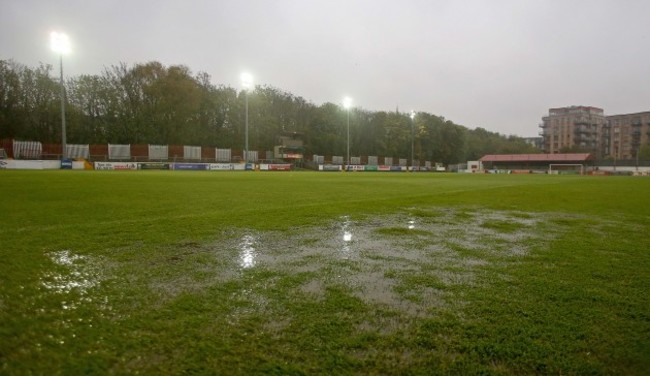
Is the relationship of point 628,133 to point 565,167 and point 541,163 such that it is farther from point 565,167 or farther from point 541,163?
point 565,167

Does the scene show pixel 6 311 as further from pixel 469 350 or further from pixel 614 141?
pixel 614 141

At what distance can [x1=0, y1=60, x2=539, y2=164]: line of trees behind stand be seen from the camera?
1867 inches

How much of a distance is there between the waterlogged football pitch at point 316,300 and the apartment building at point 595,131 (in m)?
145

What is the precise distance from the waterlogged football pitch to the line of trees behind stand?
52.6m

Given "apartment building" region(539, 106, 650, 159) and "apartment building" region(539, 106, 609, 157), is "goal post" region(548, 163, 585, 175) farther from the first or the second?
"apartment building" region(539, 106, 650, 159)

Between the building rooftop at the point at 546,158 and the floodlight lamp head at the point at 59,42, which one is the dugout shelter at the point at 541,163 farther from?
the floodlight lamp head at the point at 59,42

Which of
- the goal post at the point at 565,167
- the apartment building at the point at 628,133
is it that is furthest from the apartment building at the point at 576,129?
the goal post at the point at 565,167

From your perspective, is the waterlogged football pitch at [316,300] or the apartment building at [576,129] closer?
the waterlogged football pitch at [316,300]

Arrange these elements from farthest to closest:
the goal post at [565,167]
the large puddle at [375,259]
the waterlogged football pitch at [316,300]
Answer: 1. the goal post at [565,167]
2. the large puddle at [375,259]
3. the waterlogged football pitch at [316,300]

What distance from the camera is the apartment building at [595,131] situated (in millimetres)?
127750

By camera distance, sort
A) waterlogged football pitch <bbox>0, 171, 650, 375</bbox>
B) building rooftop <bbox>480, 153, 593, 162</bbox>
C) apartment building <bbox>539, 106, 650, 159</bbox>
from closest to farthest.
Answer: waterlogged football pitch <bbox>0, 171, 650, 375</bbox>, building rooftop <bbox>480, 153, 593, 162</bbox>, apartment building <bbox>539, 106, 650, 159</bbox>

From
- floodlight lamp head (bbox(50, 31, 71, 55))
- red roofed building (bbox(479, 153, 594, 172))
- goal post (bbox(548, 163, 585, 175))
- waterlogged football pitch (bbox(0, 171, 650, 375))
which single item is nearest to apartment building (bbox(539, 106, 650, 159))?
red roofed building (bbox(479, 153, 594, 172))

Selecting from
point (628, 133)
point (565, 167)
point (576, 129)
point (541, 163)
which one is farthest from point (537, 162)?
point (628, 133)

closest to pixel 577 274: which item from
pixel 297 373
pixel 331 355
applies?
pixel 331 355
